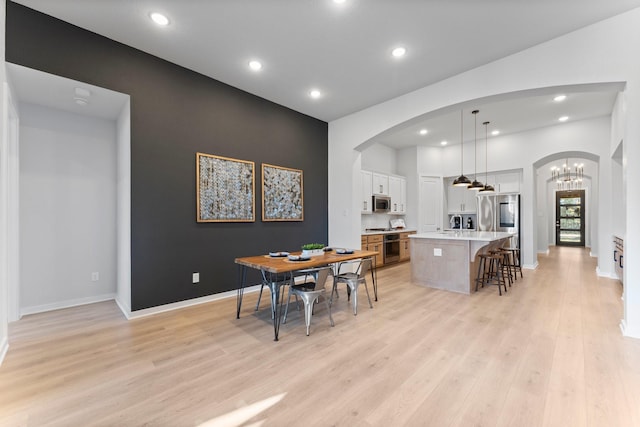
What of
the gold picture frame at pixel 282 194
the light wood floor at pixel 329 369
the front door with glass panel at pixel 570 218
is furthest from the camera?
the front door with glass panel at pixel 570 218

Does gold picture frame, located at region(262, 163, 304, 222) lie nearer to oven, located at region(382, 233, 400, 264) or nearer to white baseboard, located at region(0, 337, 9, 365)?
oven, located at region(382, 233, 400, 264)


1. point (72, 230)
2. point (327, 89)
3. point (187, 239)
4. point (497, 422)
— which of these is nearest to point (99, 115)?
point (72, 230)

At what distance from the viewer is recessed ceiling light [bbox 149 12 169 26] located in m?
2.65

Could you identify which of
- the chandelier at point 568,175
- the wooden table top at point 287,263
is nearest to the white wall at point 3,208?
the wooden table top at point 287,263

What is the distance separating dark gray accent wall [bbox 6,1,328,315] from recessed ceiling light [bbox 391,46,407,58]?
2.15 meters

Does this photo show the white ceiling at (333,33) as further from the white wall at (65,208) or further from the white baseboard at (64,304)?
the white baseboard at (64,304)

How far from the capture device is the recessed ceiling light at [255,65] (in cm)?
347

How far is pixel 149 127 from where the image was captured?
330 cm

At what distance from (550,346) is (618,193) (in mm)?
4235

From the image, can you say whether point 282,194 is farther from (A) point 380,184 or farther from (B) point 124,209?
(A) point 380,184

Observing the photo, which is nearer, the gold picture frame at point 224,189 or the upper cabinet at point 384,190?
the gold picture frame at point 224,189

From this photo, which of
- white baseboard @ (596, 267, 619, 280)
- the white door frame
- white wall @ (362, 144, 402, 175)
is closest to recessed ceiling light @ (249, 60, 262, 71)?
the white door frame

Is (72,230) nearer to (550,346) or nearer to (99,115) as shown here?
(99,115)

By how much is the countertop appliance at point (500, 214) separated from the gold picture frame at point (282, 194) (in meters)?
4.81
